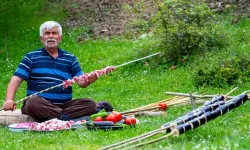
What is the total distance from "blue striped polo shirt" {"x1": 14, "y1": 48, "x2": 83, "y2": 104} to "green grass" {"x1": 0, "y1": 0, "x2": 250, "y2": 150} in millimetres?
798

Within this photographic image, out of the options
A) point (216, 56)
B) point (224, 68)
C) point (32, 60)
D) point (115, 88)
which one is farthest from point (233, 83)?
point (32, 60)

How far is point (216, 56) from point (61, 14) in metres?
9.97

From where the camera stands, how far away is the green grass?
6.36 meters

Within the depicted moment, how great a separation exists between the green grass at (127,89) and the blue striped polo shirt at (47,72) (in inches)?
31.4

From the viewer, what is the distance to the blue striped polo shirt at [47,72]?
8539mm

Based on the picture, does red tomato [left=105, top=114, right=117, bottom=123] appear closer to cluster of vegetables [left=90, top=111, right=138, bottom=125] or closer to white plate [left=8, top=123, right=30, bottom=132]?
cluster of vegetables [left=90, top=111, right=138, bottom=125]

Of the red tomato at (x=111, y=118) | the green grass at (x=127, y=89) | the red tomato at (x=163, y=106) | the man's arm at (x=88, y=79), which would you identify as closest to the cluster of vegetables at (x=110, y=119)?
the red tomato at (x=111, y=118)

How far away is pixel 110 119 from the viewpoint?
316 inches

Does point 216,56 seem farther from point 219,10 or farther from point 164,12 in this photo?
point 219,10

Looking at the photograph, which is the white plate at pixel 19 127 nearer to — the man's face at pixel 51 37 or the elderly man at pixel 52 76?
the elderly man at pixel 52 76

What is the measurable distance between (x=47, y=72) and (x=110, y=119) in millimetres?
1250

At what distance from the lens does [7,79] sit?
15.8 meters

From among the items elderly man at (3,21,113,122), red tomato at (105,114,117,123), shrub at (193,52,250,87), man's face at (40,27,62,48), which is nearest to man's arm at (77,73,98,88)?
elderly man at (3,21,113,122)

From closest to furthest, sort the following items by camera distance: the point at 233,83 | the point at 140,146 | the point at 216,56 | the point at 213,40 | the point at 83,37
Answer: the point at 140,146 → the point at 233,83 → the point at 216,56 → the point at 213,40 → the point at 83,37
